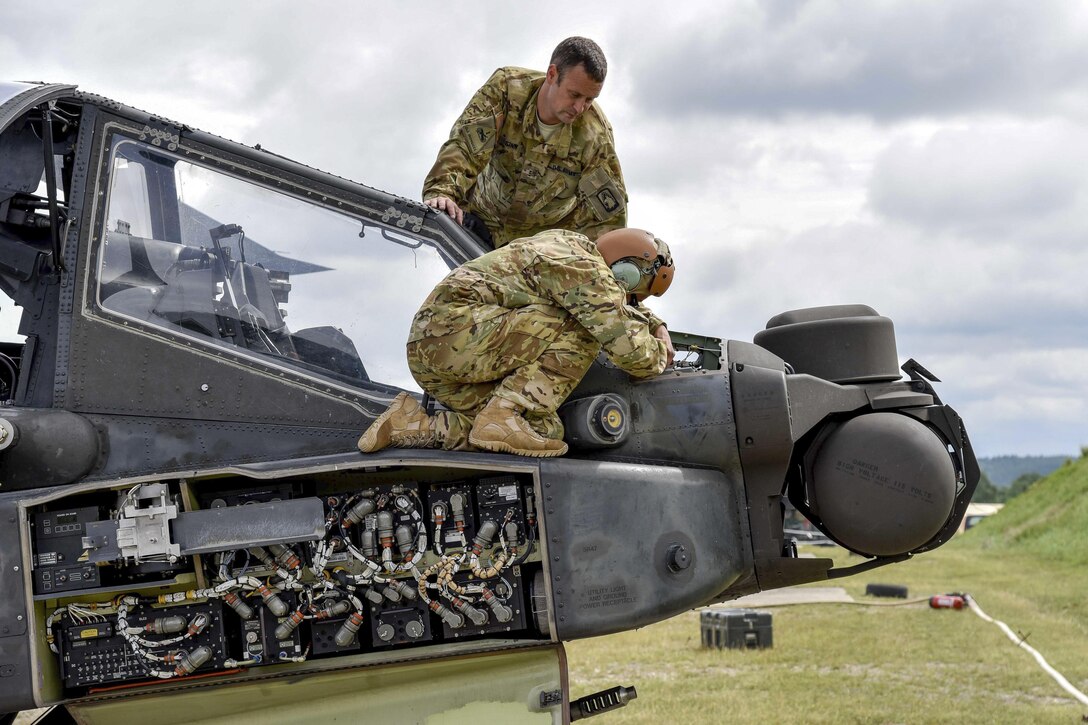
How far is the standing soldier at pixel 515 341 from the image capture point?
169 inches

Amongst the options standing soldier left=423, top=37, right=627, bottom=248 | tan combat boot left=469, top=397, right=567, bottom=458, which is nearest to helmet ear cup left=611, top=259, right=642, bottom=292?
tan combat boot left=469, top=397, right=567, bottom=458

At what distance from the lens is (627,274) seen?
15.2 feet

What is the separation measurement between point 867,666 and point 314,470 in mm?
8049

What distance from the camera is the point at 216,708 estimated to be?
14.1 feet

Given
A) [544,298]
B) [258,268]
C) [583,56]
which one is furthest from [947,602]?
[258,268]

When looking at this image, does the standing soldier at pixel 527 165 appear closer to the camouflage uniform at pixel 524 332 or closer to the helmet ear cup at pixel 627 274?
the helmet ear cup at pixel 627 274

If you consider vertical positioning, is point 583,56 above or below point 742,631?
above

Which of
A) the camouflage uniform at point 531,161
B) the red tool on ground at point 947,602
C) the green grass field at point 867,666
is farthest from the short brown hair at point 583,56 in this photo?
the red tool on ground at point 947,602

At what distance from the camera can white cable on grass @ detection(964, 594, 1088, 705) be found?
29.3 feet

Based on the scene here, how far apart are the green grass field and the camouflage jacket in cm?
460

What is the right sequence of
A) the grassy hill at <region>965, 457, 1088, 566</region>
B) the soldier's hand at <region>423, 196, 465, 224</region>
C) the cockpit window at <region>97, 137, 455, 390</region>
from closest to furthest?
the cockpit window at <region>97, 137, 455, 390</region>
the soldier's hand at <region>423, 196, 465, 224</region>
the grassy hill at <region>965, 457, 1088, 566</region>

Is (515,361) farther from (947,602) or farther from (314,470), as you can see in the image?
(947,602)

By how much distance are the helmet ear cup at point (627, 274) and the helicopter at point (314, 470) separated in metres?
0.40

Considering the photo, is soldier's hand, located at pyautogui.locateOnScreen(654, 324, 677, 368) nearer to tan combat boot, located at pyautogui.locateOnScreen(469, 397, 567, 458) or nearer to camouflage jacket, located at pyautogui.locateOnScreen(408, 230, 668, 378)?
camouflage jacket, located at pyautogui.locateOnScreen(408, 230, 668, 378)
